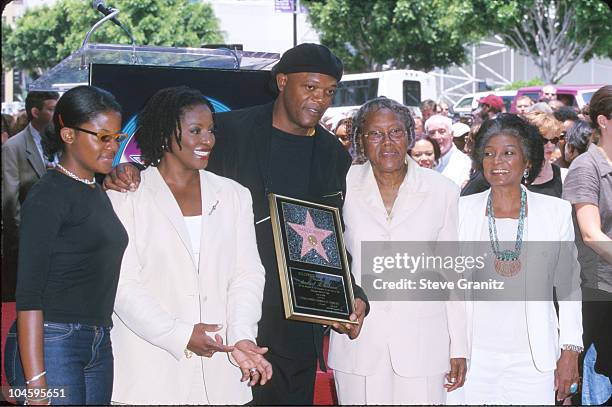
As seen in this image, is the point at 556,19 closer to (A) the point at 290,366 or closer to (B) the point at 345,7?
(B) the point at 345,7

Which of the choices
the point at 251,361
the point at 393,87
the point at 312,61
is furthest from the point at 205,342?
the point at 393,87

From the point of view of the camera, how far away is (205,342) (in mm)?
3445

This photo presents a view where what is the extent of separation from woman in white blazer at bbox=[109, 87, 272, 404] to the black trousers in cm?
40

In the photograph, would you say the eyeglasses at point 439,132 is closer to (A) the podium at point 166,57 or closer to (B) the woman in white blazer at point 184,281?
(A) the podium at point 166,57

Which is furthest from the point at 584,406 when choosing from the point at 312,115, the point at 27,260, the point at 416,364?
the point at 27,260

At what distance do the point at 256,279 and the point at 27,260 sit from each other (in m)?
0.97

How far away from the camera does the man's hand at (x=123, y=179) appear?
3551 millimetres

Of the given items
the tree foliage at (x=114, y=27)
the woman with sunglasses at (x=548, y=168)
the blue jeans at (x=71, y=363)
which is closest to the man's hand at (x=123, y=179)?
the blue jeans at (x=71, y=363)

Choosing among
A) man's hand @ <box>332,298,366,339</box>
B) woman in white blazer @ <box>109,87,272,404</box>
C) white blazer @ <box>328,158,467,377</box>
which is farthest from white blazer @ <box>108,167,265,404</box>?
white blazer @ <box>328,158,467,377</box>

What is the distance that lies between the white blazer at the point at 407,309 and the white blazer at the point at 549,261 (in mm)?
138

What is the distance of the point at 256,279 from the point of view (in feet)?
12.1

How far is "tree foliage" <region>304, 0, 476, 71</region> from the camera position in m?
33.6

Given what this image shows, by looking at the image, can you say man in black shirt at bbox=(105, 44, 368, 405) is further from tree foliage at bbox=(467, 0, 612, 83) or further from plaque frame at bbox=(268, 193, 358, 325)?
tree foliage at bbox=(467, 0, 612, 83)

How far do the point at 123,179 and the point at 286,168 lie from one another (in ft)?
2.90
